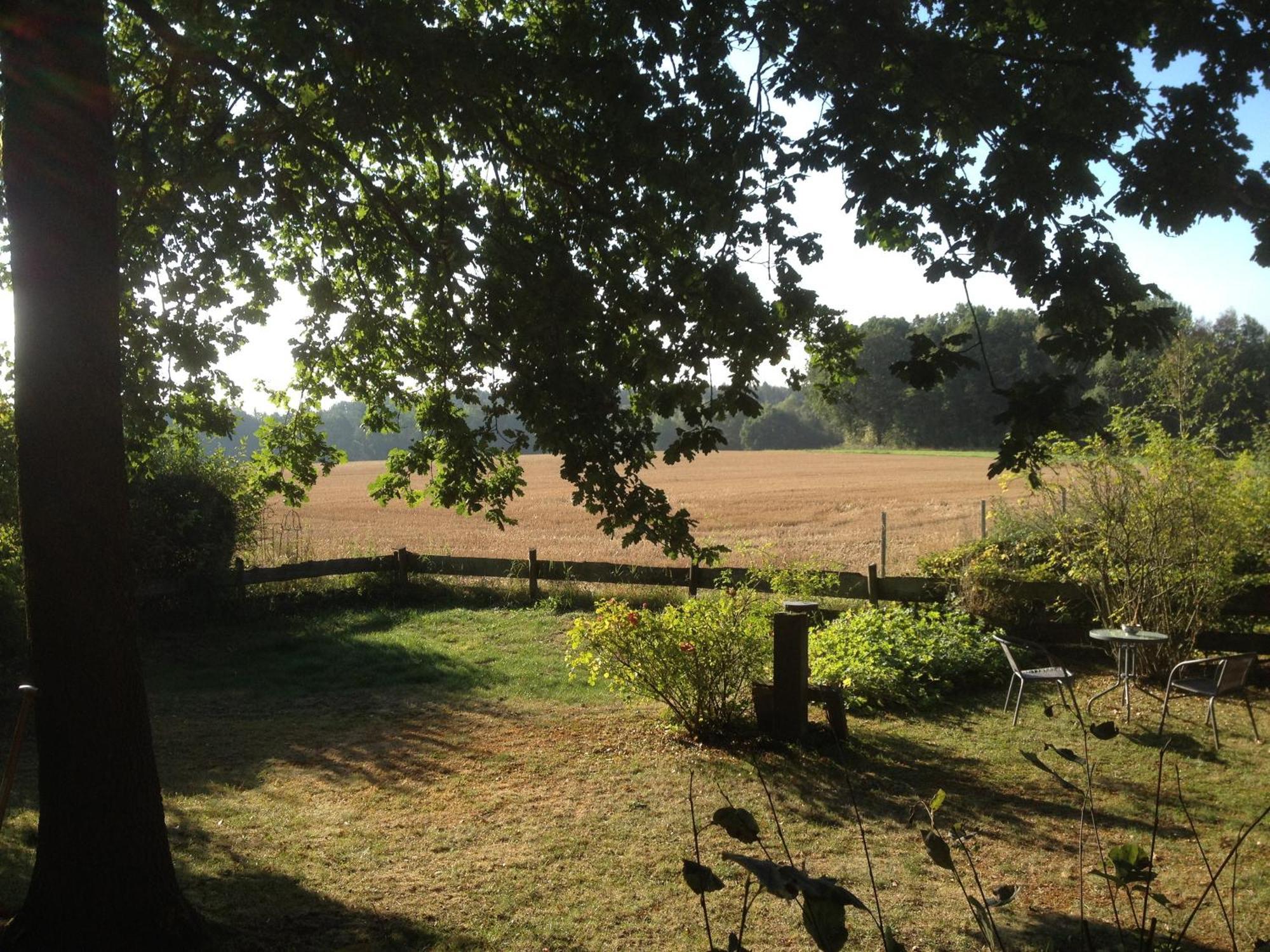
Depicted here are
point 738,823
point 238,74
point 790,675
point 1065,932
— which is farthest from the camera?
point 790,675

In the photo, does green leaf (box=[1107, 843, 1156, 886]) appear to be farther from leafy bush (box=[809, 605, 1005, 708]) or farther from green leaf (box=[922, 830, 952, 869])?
leafy bush (box=[809, 605, 1005, 708])

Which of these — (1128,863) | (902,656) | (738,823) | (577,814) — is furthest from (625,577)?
(738,823)

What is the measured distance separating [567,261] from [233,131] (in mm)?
2504

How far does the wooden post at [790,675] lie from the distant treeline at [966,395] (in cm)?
174

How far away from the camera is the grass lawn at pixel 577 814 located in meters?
4.95

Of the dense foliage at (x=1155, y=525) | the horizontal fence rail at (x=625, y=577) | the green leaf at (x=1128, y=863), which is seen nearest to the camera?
the green leaf at (x=1128, y=863)

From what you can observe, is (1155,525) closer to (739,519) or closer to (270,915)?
(270,915)

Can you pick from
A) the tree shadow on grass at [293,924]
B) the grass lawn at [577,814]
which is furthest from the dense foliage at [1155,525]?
the tree shadow on grass at [293,924]

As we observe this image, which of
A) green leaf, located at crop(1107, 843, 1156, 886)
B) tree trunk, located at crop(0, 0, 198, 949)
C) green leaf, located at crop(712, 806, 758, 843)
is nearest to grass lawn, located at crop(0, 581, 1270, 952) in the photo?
tree trunk, located at crop(0, 0, 198, 949)

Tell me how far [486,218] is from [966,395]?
124 ft

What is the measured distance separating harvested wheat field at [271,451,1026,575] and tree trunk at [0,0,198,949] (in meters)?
4.81

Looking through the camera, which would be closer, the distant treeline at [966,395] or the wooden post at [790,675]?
the wooden post at [790,675]

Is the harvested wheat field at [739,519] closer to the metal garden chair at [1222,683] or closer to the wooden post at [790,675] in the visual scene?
the wooden post at [790,675]

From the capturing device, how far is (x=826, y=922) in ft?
5.18
